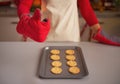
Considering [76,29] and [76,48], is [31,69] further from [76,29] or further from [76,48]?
[76,29]

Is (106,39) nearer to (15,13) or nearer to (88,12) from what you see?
(88,12)

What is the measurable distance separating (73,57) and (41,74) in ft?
0.53

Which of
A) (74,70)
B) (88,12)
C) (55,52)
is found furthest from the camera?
(88,12)

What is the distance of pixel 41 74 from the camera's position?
66cm

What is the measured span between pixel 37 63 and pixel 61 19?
35 cm

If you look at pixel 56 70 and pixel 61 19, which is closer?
pixel 56 70

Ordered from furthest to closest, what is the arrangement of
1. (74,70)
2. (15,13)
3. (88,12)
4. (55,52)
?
(15,13) → (88,12) → (55,52) → (74,70)

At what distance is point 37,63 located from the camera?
29.3 inches

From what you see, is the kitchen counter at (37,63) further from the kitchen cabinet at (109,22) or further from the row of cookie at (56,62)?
the kitchen cabinet at (109,22)

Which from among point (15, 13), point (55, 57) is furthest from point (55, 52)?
point (15, 13)

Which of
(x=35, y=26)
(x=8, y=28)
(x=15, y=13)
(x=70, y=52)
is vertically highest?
(x=35, y=26)

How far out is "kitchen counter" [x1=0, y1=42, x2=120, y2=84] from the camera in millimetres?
641

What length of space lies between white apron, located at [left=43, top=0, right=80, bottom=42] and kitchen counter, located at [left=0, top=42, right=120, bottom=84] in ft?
0.43

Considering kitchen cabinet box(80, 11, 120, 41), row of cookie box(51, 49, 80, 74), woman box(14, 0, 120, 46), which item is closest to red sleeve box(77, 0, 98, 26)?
woman box(14, 0, 120, 46)
